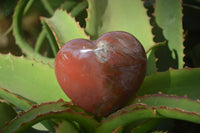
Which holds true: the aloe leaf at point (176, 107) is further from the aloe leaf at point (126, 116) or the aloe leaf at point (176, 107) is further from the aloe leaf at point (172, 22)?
the aloe leaf at point (172, 22)

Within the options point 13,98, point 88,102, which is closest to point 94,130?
point 88,102

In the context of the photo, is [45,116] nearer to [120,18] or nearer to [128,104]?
[128,104]

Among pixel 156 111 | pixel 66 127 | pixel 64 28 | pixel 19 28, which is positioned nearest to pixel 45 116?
pixel 66 127

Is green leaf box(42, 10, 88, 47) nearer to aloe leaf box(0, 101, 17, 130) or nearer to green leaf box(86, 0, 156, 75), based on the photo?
green leaf box(86, 0, 156, 75)

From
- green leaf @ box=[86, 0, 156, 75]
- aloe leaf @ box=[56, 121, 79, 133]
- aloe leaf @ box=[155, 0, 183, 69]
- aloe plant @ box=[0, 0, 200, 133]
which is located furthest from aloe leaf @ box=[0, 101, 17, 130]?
aloe leaf @ box=[155, 0, 183, 69]

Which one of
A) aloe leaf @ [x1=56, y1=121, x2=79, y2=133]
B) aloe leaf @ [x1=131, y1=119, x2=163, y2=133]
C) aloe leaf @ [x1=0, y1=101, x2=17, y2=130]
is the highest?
aloe leaf @ [x1=0, y1=101, x2=17, y2=130]
